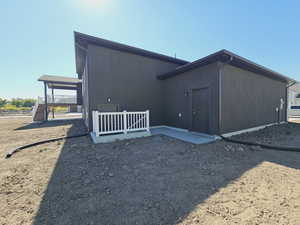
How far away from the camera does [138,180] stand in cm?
252

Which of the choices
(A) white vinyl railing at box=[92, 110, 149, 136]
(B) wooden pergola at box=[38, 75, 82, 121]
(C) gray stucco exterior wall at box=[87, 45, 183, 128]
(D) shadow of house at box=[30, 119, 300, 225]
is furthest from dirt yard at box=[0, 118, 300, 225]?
(B) wooden pergola at box=[38, 75, 82, 121]

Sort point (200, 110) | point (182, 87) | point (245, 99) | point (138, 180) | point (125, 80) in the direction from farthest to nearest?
point (125, 80) → point (182, 87) → point (245, 99) → point (200, 110) → point (138, 180)

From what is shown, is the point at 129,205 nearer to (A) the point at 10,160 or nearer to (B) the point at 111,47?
(A) the point at 10,160

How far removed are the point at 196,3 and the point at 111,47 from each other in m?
5.01

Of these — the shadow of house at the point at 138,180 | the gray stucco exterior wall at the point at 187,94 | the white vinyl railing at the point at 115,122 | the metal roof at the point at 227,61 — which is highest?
the metal roof at the point at 227,61

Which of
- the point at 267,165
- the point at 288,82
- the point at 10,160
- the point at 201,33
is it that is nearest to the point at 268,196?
the point at 267,165

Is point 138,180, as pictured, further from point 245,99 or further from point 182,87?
point 245,99

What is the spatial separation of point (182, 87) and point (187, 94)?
541 mm

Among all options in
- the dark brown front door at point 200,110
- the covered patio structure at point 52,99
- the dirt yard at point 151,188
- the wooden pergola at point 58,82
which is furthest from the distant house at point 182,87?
the covered patio structure at point 52,99

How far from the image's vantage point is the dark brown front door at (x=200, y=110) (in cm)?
575

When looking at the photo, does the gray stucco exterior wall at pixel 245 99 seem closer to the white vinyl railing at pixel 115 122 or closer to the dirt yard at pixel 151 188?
the dirt yard at pixel 151 188

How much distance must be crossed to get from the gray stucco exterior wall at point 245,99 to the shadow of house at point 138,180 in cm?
204

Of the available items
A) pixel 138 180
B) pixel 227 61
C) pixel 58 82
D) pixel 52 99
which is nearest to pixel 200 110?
pixel 227 61

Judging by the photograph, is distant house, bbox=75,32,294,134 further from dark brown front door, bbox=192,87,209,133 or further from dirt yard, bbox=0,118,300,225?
dirt yard, bbox=0,118,300,225
